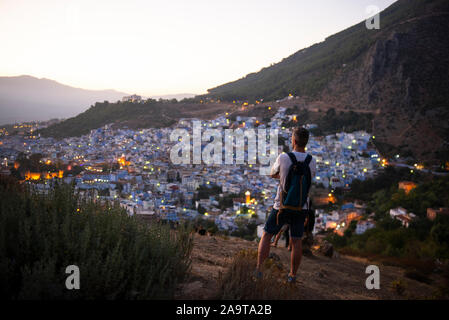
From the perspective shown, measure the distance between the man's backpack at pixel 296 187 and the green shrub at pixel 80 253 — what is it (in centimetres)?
111

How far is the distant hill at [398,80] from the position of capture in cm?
2822

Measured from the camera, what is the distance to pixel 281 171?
2637 millimetres

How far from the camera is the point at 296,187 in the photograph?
2.55m

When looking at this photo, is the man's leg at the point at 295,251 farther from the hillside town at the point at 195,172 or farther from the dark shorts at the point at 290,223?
the hillside town at the point at 195,172

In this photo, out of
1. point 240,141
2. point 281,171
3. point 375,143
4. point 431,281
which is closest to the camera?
point 281,171

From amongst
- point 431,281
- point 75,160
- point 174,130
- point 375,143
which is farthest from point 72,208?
point 174,130

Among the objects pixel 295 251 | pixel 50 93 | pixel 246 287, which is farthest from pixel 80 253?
pixel 50 93

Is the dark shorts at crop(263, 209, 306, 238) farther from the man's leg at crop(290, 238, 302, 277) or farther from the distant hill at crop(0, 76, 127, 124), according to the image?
the distant hill at crop(0, 76, 127, 124)

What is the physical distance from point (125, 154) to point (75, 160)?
8.06 metres

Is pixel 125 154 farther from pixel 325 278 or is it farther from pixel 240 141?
pixel 325 278

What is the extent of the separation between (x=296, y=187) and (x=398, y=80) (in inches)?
1591

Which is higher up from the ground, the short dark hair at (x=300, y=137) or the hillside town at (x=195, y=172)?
the short dark hair at (x=300, y=137)

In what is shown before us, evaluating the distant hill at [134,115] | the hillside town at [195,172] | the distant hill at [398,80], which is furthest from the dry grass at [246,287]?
the distant hill at [134,115]

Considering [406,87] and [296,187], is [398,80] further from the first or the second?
[296,187]
